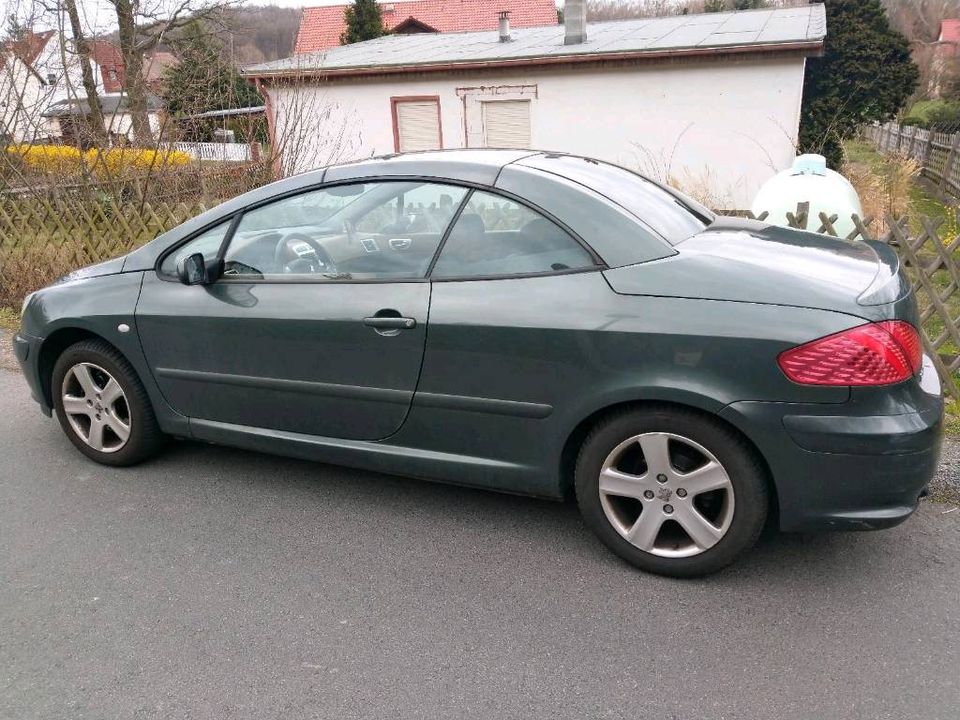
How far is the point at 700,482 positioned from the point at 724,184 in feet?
39.6

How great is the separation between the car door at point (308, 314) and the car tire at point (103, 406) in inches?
9.1

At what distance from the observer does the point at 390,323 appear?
3.20 metres

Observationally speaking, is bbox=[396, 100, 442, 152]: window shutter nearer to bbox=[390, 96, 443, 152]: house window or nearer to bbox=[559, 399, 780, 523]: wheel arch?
bbox=[390, 96, 443, 152]: house window

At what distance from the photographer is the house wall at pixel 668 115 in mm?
13258

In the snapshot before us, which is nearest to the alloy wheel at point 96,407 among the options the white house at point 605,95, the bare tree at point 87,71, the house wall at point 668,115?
the bare tree at point 87,71

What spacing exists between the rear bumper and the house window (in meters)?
14.1

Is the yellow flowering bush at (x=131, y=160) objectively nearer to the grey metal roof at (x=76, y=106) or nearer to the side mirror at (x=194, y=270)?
the grey metal roof at (x=76, y=106)

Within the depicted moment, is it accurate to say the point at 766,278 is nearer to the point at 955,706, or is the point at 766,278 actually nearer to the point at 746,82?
the point at 955,706

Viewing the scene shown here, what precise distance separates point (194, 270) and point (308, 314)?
24.5 inches

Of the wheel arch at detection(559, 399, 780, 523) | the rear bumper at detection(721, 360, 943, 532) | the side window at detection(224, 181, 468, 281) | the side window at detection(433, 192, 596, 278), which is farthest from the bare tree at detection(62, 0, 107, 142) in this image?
the rear bumper at detection(721, 360, 943, 532)

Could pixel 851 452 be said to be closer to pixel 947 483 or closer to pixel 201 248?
pixel 947 483

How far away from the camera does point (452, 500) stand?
12.1 feet

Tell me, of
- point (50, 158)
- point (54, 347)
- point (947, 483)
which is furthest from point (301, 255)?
point (50, 158)

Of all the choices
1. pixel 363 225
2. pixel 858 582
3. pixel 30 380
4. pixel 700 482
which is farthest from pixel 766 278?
pixel 30 380
